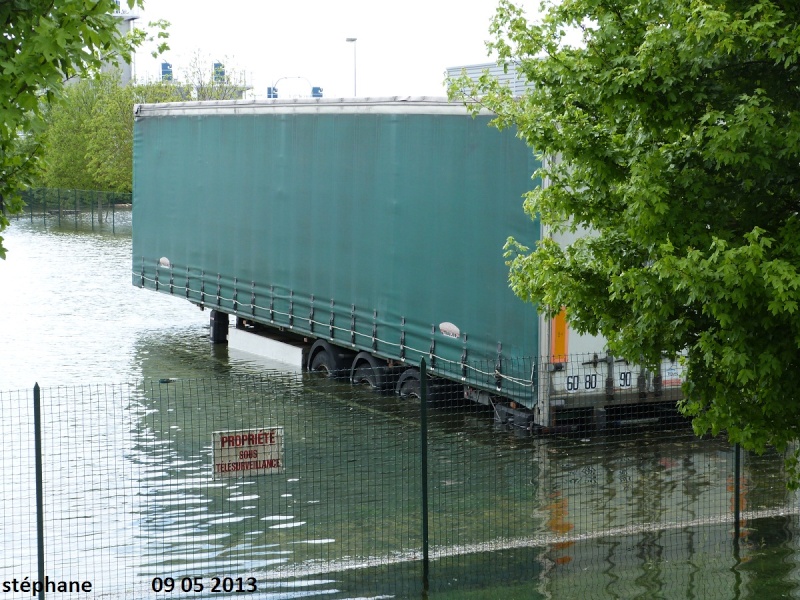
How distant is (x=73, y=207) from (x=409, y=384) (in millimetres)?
57987

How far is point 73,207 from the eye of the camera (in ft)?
233

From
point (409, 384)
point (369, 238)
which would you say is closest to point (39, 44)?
point (409, 384)

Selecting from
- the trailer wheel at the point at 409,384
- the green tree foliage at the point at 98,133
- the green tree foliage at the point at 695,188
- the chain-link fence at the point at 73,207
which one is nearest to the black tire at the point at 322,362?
the trailer wheel at the point at 409,384

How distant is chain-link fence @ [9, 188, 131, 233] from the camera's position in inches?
2696

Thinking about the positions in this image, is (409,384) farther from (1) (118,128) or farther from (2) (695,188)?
(1) (118,128)

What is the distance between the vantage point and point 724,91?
26.5ft

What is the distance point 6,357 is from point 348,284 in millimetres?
8252

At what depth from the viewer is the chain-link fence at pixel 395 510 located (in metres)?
9.92

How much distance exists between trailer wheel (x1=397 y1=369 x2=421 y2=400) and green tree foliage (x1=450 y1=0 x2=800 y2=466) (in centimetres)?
796

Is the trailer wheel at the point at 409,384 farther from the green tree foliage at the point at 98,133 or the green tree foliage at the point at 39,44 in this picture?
the green tree foliage at the point at 98,133

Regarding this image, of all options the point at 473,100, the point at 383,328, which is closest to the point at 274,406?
the point at 383,328

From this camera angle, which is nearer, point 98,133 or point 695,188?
point 695,188

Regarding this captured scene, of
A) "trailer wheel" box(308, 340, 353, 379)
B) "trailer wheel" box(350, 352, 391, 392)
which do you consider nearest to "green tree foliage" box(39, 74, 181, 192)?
"trailer wheel" box(308, 340, 353, 379)

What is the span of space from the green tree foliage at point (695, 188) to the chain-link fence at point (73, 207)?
6076cm
